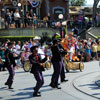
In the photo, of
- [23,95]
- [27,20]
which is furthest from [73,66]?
[27,20]

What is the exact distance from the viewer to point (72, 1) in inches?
2817

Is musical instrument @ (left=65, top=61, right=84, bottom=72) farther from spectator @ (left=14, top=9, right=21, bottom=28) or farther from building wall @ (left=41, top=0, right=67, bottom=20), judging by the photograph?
building wall @ (left=41, top=0, right=67, bottom=20)

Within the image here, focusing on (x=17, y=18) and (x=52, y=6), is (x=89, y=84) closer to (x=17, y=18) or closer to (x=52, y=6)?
(x=17, y=18)

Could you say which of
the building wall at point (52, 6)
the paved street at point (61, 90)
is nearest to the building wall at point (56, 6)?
the building wall at point (52, 6)

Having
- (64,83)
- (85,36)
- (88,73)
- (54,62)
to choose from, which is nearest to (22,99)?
(54,62)

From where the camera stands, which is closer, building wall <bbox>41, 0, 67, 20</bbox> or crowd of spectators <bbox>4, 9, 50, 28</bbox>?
crowd of spectators <bbox>4, 9, 50, 28</bbox>

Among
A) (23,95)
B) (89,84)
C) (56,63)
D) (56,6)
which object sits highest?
(56,6)

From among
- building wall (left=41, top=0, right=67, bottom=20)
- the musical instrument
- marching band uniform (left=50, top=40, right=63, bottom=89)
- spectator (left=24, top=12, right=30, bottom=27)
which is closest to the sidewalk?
the musical instrument

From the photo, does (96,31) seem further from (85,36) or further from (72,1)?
(72,1)

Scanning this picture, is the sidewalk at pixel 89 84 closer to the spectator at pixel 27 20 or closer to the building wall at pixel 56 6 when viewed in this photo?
the spectator at pixel 27 20

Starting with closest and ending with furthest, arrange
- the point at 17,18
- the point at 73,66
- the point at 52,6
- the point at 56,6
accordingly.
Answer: the point at 73,66
the point at 17,18
the point at 52,6
the point at 56,6

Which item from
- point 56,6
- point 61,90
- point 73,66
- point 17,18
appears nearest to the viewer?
point 61,90

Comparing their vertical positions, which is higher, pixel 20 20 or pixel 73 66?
pixel 20 20

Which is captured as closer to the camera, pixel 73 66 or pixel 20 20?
pixel 73 66
